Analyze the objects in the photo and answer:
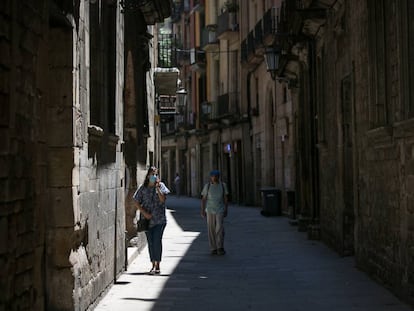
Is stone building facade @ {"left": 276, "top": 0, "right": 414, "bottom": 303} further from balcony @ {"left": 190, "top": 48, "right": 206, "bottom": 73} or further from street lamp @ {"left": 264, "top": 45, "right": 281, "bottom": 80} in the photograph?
balcony @ {"left": 190, "top": 48, "right": 206, "bottom": 73}

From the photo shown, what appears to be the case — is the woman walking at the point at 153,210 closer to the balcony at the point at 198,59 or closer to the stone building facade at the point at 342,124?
the stone building facade at the point at 342,124

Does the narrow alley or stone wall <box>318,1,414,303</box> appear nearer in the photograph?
stone wall <box>318,1,414,303</box>

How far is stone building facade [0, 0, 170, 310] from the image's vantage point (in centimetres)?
529

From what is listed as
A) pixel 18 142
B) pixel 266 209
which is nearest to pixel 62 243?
pixel 18 142

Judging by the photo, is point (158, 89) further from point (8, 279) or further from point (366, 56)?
point (8, 279)

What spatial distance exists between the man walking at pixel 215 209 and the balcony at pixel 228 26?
914 inches

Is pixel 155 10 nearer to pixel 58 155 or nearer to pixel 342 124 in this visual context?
pixel 342 124

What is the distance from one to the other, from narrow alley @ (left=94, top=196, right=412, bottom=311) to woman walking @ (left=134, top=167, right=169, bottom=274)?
37cm

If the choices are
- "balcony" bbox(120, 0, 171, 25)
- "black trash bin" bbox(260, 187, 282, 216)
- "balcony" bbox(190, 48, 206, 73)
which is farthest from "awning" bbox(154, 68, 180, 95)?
"balcony" bbox(190, 48, 206, 73)

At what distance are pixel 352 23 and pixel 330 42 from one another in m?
2.90

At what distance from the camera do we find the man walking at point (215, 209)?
14445 mm

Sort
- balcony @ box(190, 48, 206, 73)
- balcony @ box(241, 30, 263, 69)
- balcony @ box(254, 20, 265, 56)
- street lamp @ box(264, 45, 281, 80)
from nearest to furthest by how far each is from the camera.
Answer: street lamp @ box(264, 45, 281, 80) < balcony @ box(254, 20, 265, 56) < balcony @ box(241, 30, 263, 69) < balcony @ box(190, 48, 206, 73)

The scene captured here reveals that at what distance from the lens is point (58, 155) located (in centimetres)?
708

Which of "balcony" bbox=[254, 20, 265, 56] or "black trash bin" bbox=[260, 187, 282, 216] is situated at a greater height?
"balcony" bbox=[254, 20, 265, 56]
